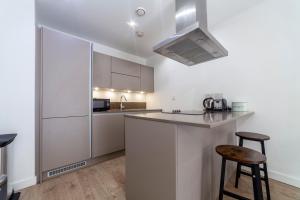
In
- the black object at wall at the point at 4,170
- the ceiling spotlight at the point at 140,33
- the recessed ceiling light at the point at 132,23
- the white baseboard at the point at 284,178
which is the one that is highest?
the recessed ceiling light at the point at 132,23

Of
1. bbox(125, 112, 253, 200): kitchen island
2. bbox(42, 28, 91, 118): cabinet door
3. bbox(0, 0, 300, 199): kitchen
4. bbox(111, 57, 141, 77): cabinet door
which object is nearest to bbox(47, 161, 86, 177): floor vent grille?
bbox(0, 0, 300, 199): kitchen

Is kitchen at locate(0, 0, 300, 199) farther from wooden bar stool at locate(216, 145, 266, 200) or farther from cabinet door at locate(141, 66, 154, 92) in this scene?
cabinet door at locate(141, 66, 154, 92)

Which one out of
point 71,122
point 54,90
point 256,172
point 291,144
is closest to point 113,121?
point 71,122

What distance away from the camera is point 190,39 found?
1483 millimetres

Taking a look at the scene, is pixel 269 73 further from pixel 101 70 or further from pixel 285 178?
pixel 101 70

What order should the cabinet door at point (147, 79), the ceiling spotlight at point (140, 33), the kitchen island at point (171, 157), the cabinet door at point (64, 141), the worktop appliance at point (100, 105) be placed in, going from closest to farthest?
the kitchen island at point (171, 157), the cabinet door at point (64, 141), the worktop appliance at point (100, 105), the ceiling spotlight at point (140, 33), the cabinet door at point (147, 79)

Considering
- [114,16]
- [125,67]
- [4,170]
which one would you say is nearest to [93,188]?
[4,170]

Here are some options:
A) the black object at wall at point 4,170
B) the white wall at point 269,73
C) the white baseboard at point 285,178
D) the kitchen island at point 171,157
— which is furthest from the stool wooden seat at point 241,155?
the black object at wall at point 4,170

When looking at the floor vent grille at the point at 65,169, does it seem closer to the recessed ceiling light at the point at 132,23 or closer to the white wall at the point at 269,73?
the recessed ceiling light at the point at 132,23

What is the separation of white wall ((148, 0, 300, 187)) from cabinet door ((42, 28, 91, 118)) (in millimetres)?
2258

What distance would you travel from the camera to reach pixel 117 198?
154 cm

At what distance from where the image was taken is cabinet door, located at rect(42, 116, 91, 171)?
1.89 m

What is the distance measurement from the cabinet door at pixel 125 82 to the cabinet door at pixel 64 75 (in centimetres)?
70

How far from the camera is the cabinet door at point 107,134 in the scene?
240cm
